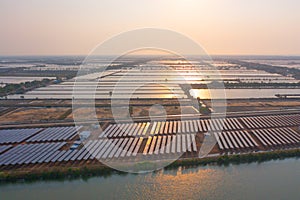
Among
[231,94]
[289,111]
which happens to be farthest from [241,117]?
[231,94]

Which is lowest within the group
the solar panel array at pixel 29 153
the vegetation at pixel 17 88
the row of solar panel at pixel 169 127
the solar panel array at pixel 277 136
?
the solar panel array at pixel 277 136

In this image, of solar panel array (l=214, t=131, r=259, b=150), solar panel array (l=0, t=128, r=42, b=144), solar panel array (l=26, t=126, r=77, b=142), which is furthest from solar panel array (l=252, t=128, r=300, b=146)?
solar panel array (l=0, t=128, r=42, b=144)

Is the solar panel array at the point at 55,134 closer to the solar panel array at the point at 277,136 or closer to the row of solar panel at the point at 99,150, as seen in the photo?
the row of solar panel at the point at 99,150

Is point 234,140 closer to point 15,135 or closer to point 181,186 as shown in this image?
point 181,186

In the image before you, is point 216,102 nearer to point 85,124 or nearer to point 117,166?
point 85,124

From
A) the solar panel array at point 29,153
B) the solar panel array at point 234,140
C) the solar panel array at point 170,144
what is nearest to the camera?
the solar panel array at point 29,153

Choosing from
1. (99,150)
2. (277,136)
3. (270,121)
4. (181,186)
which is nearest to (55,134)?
(99,150)

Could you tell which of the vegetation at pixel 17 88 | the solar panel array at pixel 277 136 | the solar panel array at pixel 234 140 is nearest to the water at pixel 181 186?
the solar panel array at pixel 234 140
